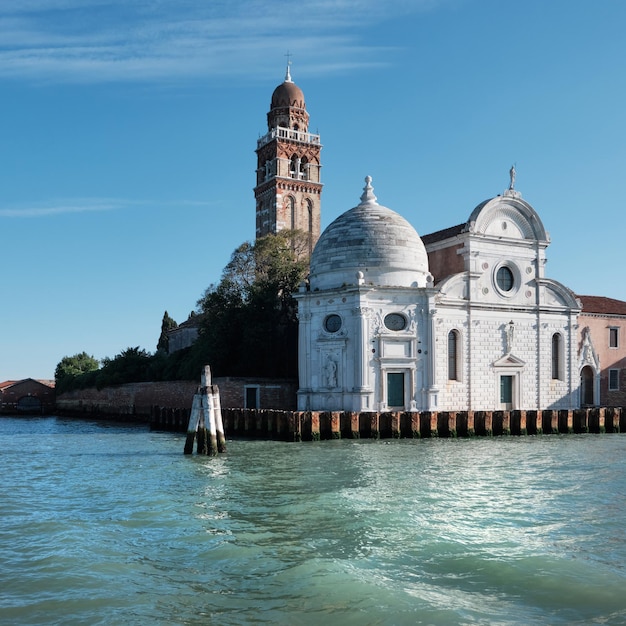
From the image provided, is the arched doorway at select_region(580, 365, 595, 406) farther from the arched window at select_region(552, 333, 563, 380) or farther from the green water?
the green water

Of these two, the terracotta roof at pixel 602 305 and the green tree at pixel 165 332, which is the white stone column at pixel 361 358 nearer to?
the terracotta roof at pixel 602 305

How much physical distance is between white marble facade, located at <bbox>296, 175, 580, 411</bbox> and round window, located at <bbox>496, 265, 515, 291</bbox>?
0.16 feet

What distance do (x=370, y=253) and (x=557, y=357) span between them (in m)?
11.1

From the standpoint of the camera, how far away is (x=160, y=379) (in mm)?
44469

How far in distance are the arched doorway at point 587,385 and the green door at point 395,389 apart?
11.7m

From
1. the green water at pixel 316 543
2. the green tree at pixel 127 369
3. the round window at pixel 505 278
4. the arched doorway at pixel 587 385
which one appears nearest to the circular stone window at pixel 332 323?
the round window at pixel 505 278

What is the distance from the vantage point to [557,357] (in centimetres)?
3622

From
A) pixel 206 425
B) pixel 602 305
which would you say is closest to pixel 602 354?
pixel 602 305

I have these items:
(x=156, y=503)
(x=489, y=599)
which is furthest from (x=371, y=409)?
(x=489, y=599)

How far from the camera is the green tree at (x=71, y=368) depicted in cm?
6066

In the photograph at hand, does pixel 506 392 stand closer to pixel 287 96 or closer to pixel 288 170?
pixel 288 170

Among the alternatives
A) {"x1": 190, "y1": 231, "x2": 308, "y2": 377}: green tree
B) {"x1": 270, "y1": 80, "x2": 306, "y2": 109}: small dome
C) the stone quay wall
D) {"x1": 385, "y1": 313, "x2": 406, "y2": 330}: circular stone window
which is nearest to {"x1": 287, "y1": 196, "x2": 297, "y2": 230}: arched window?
{"x1": 270, "y1": 80, "x2": 306, "y2": 109}: small dome

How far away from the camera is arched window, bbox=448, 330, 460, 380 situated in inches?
1303

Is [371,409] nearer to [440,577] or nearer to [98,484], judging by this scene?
[98,484]
